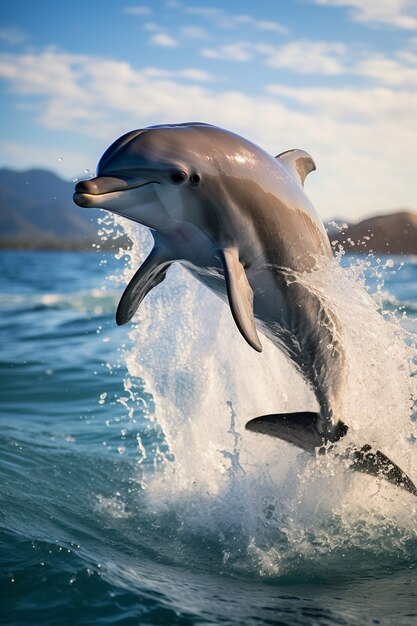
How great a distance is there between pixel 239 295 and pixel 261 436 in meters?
2.99

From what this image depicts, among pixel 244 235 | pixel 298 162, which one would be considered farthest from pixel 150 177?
pixel 298 162

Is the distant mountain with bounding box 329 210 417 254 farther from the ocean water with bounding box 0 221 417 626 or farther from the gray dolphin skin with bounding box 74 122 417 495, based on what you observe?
the gray dolphin skin with bounding box 74 122 417 495

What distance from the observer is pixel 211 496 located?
7.59 metres

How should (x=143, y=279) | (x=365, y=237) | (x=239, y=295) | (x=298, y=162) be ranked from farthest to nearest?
(x=365, y=237)
(x=298, y=162)
(x=143, y=279)
(x=239, y=295)

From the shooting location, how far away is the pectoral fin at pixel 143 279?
5680 millimetres

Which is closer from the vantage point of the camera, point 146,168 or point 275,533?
point 146,168

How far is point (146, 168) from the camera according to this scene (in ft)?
16.4

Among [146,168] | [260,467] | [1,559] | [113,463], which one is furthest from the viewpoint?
[113,463]

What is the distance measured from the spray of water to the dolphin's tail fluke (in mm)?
146

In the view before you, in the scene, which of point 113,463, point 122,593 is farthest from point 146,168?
point 113,463

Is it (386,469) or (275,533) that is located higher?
(386,469)

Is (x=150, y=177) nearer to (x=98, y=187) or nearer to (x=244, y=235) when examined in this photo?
(x=98, y=187)

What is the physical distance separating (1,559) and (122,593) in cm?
109

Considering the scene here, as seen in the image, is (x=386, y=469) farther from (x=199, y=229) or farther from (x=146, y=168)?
(x=146, y=168)
